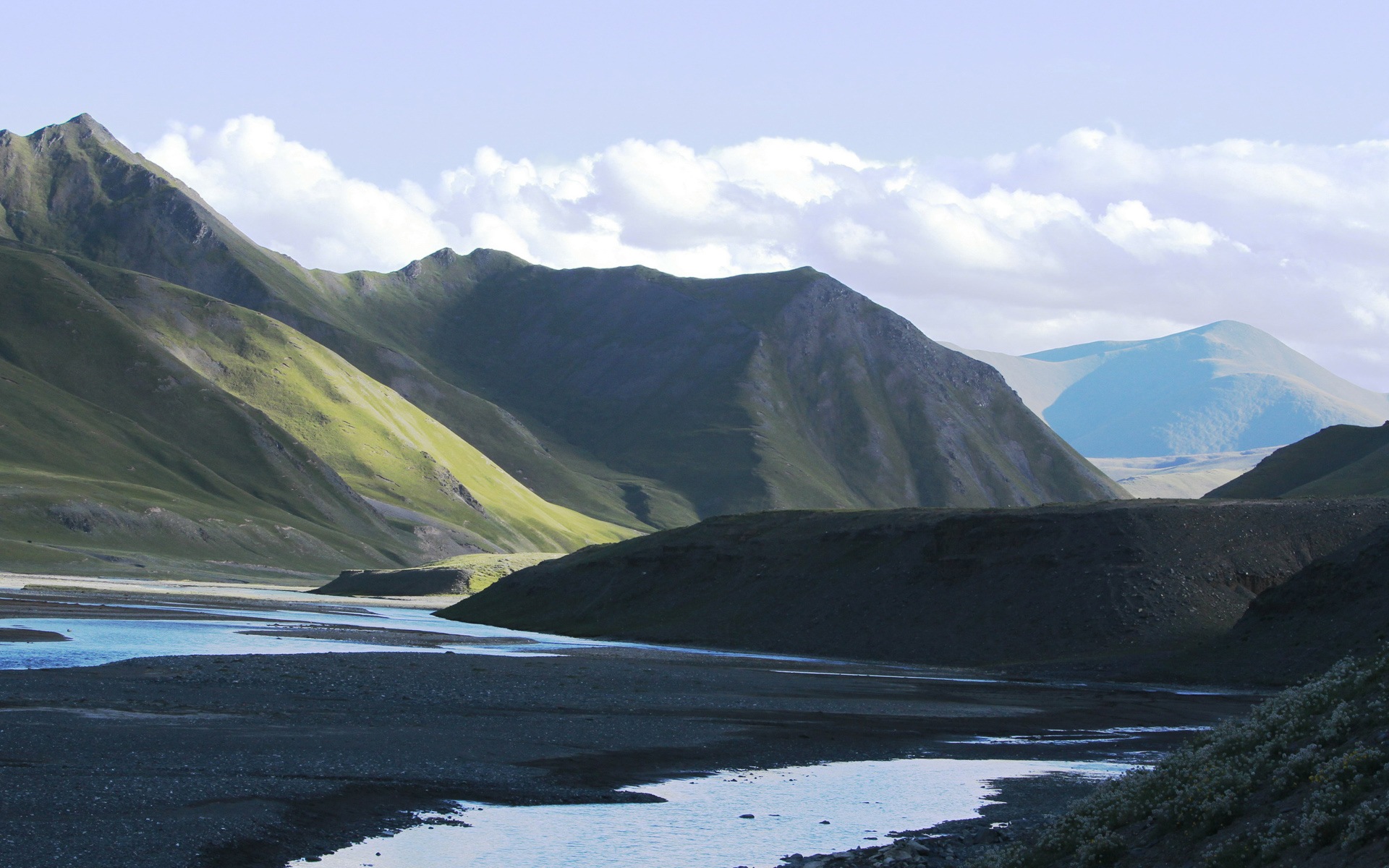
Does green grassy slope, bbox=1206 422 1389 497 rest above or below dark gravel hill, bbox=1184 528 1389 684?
above

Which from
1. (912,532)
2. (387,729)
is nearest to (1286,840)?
(387,729)

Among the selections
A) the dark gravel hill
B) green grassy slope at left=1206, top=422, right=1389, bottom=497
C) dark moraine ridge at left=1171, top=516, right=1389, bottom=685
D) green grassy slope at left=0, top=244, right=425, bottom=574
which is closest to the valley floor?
dark moraine ridge at left=1171, top=516, right=1389, bottom=685

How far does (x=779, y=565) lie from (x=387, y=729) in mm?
55310

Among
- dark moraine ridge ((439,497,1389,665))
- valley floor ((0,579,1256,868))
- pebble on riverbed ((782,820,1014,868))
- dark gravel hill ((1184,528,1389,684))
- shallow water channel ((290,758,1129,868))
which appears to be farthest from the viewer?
dark moraine ridge ((439,497,1389,665))

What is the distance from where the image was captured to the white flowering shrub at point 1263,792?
14.9 meters

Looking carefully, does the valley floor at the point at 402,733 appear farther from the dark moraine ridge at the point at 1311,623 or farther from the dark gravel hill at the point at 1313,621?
the dark gravel hill at the point at 1313,621

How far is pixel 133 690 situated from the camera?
39.6 metres

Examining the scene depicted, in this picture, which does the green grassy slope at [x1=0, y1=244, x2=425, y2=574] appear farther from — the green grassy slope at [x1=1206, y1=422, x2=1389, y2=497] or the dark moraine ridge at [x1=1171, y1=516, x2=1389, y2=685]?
the green grassy slope at [x1=1206, y1=422, x2=1389, y2=497]

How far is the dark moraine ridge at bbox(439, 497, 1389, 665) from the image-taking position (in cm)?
7106

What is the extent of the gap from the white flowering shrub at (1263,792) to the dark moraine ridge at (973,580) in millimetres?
48804

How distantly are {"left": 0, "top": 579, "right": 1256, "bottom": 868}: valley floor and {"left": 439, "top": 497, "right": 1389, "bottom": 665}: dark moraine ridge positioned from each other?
9.68m

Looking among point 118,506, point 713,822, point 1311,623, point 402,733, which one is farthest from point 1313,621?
point 118,506

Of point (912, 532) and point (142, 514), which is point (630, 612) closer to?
point (912, 532)

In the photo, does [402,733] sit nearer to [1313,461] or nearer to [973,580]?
[973,580]
